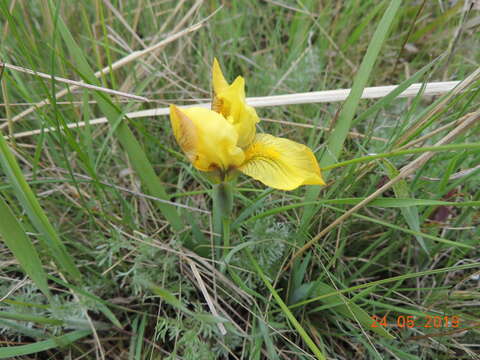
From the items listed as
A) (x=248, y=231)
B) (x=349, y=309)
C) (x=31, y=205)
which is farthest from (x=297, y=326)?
(x=31, y=205)

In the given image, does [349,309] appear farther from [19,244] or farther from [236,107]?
[19,244]

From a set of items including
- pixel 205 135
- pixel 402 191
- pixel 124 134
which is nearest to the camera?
pixel 205 135

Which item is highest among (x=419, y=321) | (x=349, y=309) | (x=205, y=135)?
(x=205, y=135)

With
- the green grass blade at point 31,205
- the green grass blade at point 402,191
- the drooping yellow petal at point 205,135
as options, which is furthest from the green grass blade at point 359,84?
the green grass blade at point 31,205

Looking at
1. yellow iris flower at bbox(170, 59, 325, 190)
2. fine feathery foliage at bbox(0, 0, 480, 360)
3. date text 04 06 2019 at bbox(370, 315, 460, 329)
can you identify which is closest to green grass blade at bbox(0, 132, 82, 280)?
fine feathery foliage at bbox(0, 0, 480, 360)

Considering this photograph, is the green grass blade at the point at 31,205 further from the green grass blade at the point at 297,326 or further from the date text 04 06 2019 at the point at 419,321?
the date text 04 06 2019 at the point at 419,321

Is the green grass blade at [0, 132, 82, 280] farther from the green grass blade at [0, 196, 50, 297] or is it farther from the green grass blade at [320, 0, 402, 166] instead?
the green grass blade at [320, 0, 402, 166]

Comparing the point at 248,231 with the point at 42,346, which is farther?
the point at 248,231

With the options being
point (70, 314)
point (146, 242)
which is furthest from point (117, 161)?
point (70, 314)
